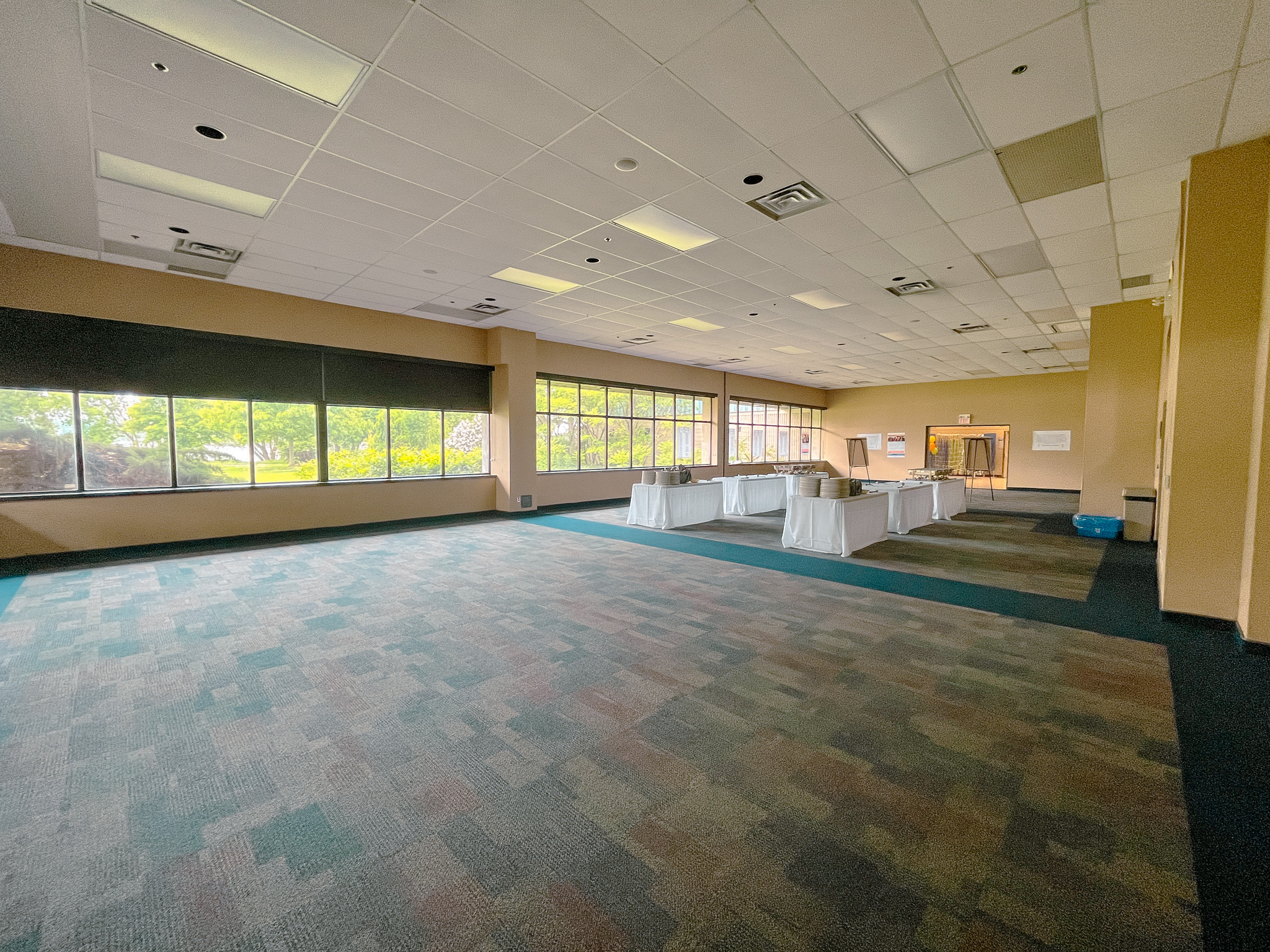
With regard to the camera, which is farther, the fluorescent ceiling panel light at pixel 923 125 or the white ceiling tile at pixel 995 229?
the white ceiling tile at pixel 995 229

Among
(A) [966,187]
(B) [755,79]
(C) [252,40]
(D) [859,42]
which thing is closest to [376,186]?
(C) [252,40]

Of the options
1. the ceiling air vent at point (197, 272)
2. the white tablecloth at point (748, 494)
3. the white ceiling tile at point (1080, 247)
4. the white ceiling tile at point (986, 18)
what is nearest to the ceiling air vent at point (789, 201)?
the white ceiling tile at point (986, 18)

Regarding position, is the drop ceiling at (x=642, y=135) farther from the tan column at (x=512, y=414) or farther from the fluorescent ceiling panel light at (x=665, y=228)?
the tan column at (x=512, y=414)

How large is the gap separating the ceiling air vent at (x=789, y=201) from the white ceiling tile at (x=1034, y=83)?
132 centimetres

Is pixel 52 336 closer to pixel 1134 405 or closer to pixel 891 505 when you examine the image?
pixel 891 505

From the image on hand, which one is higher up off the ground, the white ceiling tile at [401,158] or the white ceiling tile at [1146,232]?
the white ceiling tile at [1146,232]

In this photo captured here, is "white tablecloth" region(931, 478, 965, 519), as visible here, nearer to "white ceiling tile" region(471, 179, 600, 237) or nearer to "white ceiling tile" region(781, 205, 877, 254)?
"white ceiling tile" region(781, 205, 877, 254)

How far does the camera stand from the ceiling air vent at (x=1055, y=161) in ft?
12.2

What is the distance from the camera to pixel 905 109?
3.43 m

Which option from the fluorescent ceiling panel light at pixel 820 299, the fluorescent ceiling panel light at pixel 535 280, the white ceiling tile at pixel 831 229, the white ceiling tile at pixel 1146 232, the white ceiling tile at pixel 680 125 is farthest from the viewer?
the fluorescent ceiling panel light at pixel 820 299

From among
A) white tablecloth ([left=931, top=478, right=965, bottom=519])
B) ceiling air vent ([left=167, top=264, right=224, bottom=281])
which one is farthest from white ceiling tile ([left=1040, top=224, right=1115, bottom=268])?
ceiling air vent ([left=167, top=264, right=224, bottom=281])

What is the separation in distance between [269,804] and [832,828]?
7.86 ft

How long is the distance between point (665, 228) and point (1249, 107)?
443 centimetres

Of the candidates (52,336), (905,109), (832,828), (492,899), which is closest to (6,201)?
(52,336)
